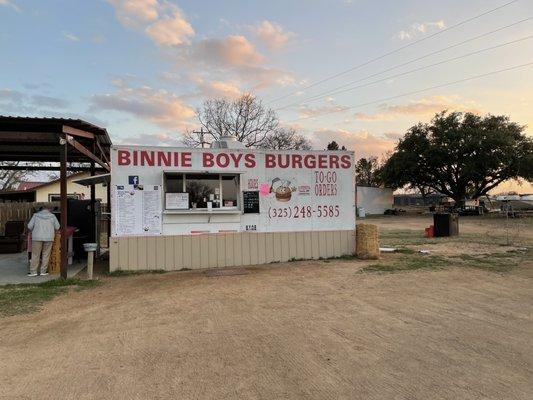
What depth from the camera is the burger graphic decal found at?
12.4 meters

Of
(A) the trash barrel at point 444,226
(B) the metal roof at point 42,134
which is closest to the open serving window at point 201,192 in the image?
(B) the metal roof at point 42,134

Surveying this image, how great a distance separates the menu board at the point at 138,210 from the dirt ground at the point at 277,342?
2236 millimetres

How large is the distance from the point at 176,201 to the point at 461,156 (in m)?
37.3

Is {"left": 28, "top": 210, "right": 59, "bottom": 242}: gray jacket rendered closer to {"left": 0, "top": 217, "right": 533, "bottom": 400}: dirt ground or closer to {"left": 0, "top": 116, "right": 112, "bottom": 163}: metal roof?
{"left": 0, "top": 116, "right": 112, "bottom": 163}: metal roof

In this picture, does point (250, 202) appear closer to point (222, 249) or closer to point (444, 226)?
point (222, 249)

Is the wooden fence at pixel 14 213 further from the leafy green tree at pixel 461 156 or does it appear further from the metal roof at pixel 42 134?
the leafy green tree at pixel 461 156

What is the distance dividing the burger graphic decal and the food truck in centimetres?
3

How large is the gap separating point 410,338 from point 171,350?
2838 mm

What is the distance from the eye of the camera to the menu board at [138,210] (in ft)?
36.2

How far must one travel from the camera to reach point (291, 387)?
13.7 feet

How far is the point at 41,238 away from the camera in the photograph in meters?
10.4

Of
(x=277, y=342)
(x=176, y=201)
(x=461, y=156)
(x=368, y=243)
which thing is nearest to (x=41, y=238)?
(x=176, y=201)

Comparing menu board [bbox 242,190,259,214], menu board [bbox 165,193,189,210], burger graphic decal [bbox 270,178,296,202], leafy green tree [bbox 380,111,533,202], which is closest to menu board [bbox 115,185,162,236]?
menu board [bbox 165,193,189,210]

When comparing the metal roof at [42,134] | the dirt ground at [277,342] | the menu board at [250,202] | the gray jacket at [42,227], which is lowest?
the dirt ground at [277,342]
